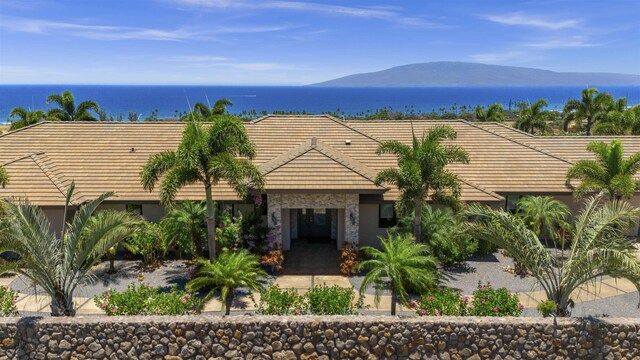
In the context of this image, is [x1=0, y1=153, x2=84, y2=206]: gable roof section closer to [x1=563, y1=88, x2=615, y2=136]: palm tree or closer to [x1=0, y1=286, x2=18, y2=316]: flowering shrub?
[x1=0, y1=286, x2=18, y2=316]: flowering shrub

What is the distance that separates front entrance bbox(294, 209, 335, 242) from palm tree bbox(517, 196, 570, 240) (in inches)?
324

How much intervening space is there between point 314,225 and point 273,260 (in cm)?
428

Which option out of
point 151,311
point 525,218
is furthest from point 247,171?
point 525,218

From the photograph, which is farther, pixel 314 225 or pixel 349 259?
pixel 314 225

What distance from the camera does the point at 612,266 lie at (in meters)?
9.49

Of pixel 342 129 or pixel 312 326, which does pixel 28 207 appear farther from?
pixel 342 129

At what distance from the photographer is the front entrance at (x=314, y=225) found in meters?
19.9

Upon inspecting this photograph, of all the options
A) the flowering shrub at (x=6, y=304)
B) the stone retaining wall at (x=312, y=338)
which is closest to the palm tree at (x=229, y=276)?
the stone retaining wall at (x=312, y=338)

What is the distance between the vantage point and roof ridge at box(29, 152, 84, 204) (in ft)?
57.9

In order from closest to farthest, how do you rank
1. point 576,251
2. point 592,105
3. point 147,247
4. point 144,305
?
point 576,251 < point 144,305 < point 147,247 < point 592,105

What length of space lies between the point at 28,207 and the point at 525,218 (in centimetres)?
1680

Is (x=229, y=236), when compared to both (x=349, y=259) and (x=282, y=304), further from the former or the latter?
(x=282, y=304)

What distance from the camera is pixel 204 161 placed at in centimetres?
1352

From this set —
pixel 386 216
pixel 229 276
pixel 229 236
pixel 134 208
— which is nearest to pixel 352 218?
pixel 386 216
